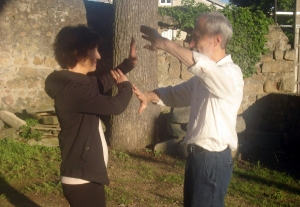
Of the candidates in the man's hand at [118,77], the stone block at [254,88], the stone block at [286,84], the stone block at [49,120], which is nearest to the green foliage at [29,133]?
the stone block at [49,120]

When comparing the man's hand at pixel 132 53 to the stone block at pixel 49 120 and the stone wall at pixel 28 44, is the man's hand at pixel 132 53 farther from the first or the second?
the stone wall at pixel 28 44

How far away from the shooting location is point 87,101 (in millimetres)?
2777

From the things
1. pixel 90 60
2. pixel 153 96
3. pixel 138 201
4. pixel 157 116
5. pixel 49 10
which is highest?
pixel 49 10

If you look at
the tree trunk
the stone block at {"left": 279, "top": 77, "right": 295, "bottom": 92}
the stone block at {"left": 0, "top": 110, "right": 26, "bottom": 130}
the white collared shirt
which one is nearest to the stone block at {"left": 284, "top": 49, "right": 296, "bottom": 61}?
the stone block at {"left": 279, "top": 77, "right": 295, "bottom": 92}

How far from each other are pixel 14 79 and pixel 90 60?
6.07 m

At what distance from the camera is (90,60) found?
297 cm

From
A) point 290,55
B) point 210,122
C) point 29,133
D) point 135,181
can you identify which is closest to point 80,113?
point 210,122

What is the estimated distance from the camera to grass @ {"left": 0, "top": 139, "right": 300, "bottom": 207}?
17.2 feet

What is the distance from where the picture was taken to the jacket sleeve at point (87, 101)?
2.78 metres

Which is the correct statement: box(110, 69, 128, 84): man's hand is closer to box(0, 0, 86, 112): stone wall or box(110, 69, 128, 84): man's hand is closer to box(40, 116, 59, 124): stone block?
box(40, 116, 59, 124): stone block

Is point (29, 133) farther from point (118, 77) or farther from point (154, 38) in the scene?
point (154, 38)

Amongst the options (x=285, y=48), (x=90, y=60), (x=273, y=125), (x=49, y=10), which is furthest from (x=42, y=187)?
(x=285, y=48)

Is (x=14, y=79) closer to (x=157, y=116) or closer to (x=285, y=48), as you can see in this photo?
(x=157, y=116)

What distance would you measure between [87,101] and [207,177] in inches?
33.1
